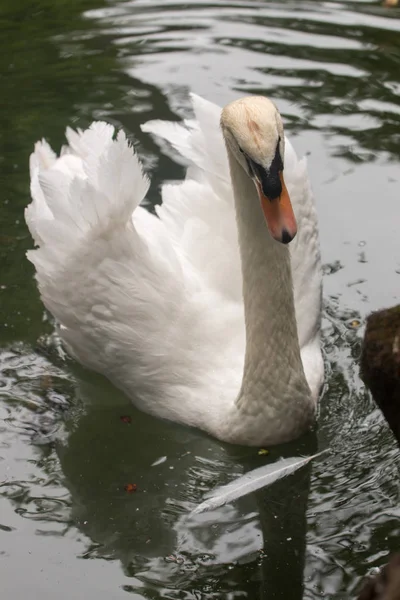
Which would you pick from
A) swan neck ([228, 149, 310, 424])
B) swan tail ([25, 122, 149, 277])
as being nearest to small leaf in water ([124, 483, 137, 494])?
swan neck ([228, 149, 310, 424])

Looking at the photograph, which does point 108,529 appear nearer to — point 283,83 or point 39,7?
point 283,83

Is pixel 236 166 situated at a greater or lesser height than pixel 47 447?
greater

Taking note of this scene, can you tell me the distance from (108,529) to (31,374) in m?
1.36

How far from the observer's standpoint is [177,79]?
9477mm

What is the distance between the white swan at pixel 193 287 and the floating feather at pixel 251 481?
5.9 inches

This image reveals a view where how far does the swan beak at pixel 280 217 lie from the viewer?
4.41 m

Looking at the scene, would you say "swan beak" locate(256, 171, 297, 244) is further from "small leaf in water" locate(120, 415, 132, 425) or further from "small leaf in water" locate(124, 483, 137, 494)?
"small leaf in water" locate(120, 415, 132, 425)

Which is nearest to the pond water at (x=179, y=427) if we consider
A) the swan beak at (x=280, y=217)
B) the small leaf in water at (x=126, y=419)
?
the small leaf in water at (x=126, y=419)

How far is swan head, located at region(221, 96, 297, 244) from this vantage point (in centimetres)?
441

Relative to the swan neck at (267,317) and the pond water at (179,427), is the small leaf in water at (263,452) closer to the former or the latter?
the pond water at (179,427)

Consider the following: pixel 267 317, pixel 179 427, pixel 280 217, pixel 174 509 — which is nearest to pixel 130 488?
pixel 174 509

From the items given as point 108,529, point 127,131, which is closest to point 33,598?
point 108,529

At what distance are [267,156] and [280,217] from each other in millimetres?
250

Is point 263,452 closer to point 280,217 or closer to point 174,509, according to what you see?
point 174,509
